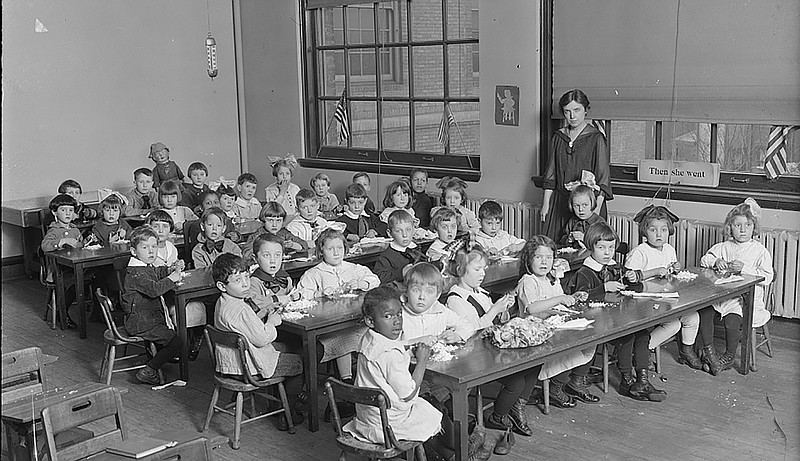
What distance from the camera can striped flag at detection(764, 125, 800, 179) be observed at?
695 centimetres

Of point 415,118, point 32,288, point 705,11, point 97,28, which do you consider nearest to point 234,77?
point 97,28

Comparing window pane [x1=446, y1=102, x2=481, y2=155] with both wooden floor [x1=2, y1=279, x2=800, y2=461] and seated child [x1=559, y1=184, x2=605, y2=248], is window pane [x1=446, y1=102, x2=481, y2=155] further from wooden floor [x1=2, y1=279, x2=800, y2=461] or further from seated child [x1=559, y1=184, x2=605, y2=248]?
wooden floor [x1=2, y1=279, x2=800, y2=461]

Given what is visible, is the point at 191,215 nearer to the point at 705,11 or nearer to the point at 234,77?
the point at 234,77

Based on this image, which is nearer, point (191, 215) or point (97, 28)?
point (191, 215)

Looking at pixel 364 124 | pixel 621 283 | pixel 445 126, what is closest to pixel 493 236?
pixel 621 283

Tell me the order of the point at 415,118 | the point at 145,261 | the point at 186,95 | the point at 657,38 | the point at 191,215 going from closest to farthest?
the point at 145,261 < the point at 657,38 < the point at 191,215 < the point at 415,118 < the point at 186,95

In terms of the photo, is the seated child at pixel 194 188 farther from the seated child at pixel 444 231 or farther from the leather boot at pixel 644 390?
the leather boot at pixel 644 390

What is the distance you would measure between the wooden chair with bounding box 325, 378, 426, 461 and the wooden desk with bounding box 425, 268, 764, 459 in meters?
0.31

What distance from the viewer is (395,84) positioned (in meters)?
9.88

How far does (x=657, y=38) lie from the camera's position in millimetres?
7410

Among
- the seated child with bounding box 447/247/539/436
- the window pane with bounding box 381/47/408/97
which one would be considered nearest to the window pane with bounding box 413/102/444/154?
the window pane with bounding box 381/47/408/97

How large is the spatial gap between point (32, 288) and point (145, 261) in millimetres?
3926

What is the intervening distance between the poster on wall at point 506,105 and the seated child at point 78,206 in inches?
165

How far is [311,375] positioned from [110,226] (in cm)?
373
